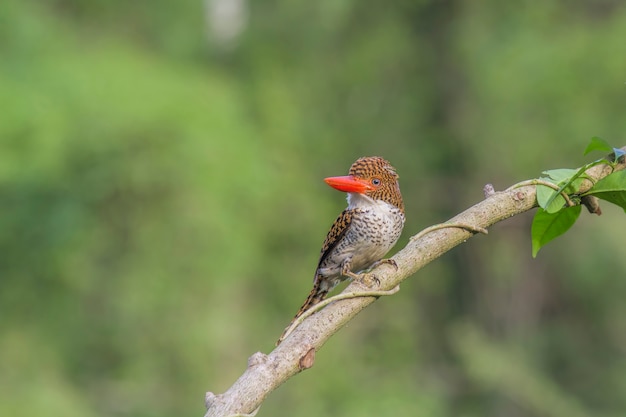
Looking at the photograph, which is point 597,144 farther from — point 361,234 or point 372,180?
point 361,234

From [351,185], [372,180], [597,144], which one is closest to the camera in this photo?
[597,144]

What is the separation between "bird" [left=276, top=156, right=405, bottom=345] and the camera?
2.50 meters

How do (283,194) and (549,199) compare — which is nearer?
(549,199)

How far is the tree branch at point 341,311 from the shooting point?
Result: 1.51m

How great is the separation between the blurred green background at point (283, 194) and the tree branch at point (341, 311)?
8.85 m

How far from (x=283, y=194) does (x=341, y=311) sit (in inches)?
542

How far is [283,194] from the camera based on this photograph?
1550cm

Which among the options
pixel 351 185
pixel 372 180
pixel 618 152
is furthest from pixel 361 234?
pixel 618 152

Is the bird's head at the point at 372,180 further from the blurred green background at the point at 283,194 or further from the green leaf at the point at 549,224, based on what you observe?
the blurred green background at the point at 283,194

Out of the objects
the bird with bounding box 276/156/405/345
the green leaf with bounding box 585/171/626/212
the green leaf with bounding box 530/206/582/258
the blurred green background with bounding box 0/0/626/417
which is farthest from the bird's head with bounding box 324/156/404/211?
the blurred green background with bounding box 0/0/626/417

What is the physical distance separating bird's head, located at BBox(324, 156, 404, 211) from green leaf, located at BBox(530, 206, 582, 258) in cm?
40

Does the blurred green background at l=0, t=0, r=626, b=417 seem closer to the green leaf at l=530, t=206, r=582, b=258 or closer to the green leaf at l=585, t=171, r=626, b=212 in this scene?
the green leaf at l=530, t=206, r=582, b=258

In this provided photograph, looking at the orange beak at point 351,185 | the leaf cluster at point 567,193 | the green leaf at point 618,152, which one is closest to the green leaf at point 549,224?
the leaf cluster at point 567,193

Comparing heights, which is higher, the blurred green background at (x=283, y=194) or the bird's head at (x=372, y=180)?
the blurred green background at (x=283, y=194)
